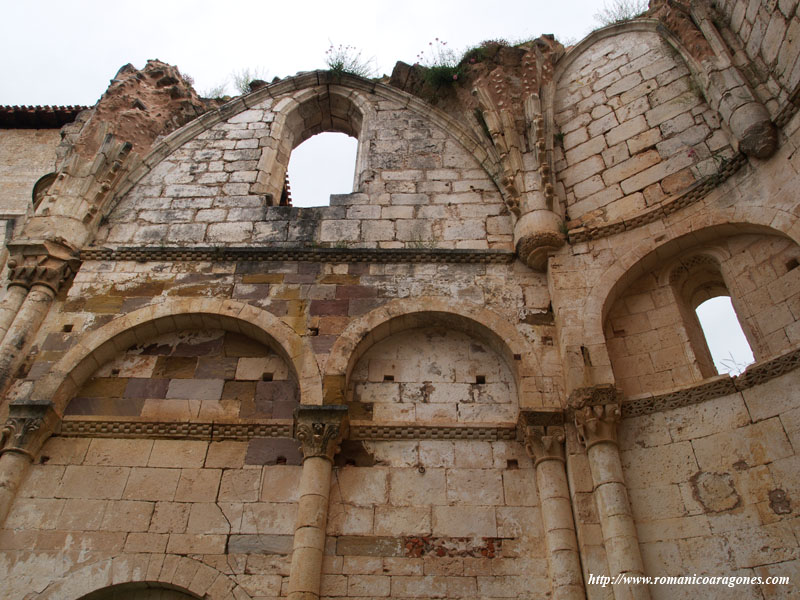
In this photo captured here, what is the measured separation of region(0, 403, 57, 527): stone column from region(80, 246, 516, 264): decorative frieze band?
96.5 inches

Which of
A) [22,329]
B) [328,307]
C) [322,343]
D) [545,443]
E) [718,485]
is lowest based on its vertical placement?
[718,485]

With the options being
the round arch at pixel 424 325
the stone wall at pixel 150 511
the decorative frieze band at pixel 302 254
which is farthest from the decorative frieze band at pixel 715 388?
the stone wall at pixel 150 511

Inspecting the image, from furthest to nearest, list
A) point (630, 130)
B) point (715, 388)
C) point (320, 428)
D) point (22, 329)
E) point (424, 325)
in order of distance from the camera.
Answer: point (630, 130) < point (424, 325) < point (22, 329) < point (320, 428) < point (715, 388)

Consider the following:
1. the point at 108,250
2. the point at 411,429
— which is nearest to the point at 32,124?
the point at 108,250

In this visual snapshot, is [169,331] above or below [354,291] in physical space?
below

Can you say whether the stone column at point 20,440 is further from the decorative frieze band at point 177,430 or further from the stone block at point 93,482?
the stone block at point 93,482

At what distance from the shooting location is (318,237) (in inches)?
348

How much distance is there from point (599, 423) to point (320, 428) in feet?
9.26

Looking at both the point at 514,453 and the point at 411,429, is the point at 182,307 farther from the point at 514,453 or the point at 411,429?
the point at 514,453

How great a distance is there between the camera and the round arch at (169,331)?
23.7 feet

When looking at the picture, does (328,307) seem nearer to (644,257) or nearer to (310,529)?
(310,529)

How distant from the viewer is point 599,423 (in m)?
6.24

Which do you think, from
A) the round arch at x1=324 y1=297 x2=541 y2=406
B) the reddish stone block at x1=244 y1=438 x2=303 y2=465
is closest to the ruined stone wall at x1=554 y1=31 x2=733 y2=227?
the round arch at x1=324 y1=297 x2=541 y2=406

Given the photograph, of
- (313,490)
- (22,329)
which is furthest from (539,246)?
(22,329)
